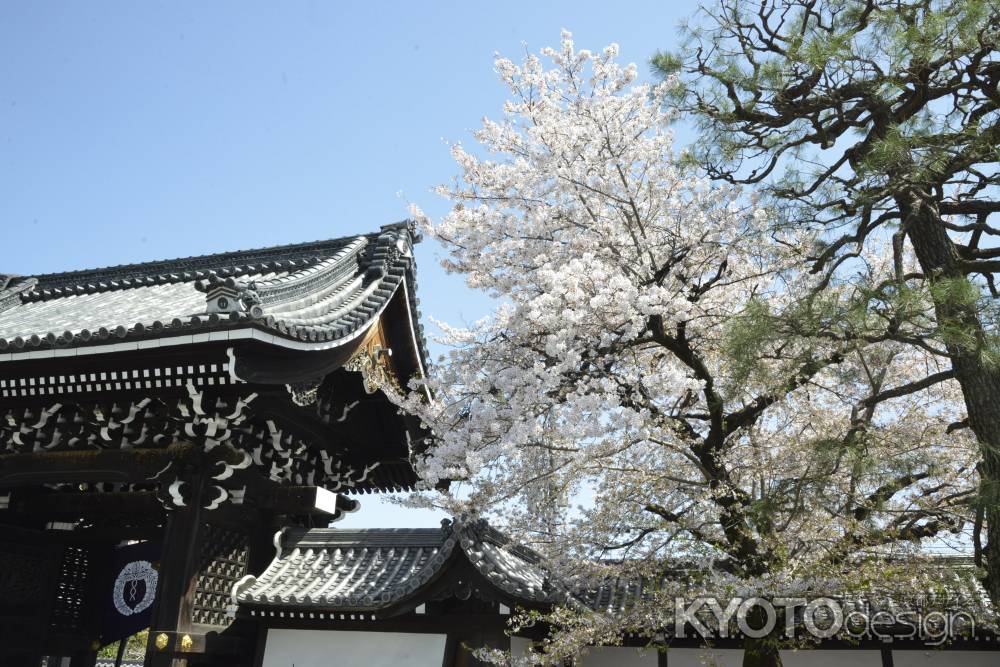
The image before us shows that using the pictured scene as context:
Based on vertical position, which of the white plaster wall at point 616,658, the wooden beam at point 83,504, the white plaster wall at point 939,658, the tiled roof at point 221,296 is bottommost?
the white plaster wall at point 616,658

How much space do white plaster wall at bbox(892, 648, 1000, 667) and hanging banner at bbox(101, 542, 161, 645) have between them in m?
9.93

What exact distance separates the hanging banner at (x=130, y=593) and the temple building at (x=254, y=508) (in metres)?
0.03

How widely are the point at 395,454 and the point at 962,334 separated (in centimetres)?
805

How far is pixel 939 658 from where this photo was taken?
26.8 ft

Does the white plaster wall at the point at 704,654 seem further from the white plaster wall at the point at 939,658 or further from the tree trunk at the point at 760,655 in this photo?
the white plaster wall at the point at 939,658

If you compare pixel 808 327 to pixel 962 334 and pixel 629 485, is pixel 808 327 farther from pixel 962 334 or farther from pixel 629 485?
pixel 629 485

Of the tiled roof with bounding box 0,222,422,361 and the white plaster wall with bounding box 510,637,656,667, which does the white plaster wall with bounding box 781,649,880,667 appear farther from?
Answer: the tiled roof with bounding box 0,222,422,361

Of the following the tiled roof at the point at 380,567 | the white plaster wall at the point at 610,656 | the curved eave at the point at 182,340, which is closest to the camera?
the curved eave at the point at 182,340

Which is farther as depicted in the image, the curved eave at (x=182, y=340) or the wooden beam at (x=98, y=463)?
the wooden beam at (x=98, y=463)

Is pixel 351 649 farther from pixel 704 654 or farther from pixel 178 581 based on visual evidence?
pixel 704 654

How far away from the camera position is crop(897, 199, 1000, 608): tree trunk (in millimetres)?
5973

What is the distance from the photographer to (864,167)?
22.7ft

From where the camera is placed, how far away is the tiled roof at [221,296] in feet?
25.6

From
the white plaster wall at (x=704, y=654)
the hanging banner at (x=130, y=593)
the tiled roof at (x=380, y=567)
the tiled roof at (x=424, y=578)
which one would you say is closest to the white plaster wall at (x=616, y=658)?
the white plaster wall at (x=704, y=654)
